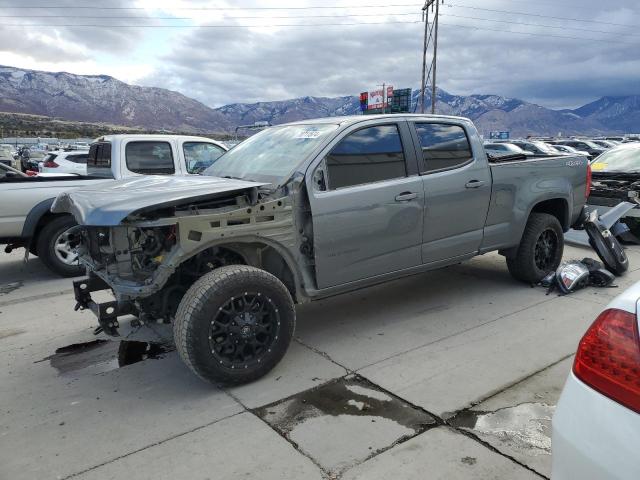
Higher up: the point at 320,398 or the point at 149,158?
the point at 149,158

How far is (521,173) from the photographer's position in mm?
5285

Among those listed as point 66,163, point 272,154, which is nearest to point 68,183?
point 272,154

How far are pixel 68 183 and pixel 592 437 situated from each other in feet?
22.2

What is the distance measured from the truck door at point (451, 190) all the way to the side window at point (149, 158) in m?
4.31

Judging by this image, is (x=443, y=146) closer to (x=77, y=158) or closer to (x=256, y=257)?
(x=256, y=257)

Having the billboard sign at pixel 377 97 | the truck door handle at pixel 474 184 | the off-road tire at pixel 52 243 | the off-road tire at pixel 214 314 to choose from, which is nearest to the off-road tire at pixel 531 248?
the truck door handle at pixel 474 184

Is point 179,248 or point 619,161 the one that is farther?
point 619,161

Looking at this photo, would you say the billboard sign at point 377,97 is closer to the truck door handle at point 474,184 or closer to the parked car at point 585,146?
the parked car at point 585,146

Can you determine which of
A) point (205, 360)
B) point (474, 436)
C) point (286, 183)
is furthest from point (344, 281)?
point (474, 436)

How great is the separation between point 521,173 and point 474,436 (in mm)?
3246

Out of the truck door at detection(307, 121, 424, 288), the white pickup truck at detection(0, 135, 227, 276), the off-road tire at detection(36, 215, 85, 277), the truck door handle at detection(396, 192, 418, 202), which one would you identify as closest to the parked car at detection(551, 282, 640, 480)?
the truck door at detection(307, 121, 424, 288)

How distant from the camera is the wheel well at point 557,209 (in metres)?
5.79

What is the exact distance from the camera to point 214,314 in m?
3.29

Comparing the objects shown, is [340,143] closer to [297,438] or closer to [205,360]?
[205,360]
